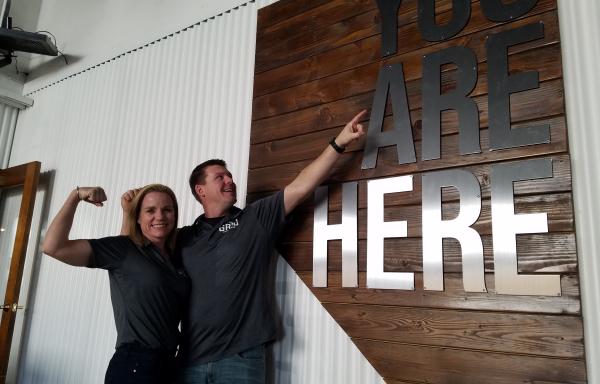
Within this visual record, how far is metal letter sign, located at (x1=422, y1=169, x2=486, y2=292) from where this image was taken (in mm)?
1598

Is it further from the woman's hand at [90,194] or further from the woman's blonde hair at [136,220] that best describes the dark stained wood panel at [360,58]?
the woman's hand at [90,194]

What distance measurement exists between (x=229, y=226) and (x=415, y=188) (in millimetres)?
806

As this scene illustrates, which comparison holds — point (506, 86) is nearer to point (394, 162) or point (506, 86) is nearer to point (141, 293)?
point (394, 162)

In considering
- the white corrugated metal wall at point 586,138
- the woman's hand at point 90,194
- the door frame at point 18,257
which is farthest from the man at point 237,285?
the door frame at point 18,257

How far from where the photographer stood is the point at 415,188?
1.79 m

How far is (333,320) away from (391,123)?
0.87 metres

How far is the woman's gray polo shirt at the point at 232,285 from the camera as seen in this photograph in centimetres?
187

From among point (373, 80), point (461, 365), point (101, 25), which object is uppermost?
point (101, 25)

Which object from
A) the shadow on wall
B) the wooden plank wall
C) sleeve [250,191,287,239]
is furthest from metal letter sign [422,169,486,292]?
the shadow on wall

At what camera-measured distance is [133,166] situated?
2.96 metres

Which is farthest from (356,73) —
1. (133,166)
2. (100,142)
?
(100,142)

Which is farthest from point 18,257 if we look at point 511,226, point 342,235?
point 511,226

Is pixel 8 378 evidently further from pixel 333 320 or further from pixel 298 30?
pixel 298 30

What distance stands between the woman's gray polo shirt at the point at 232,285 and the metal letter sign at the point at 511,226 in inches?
33.4
